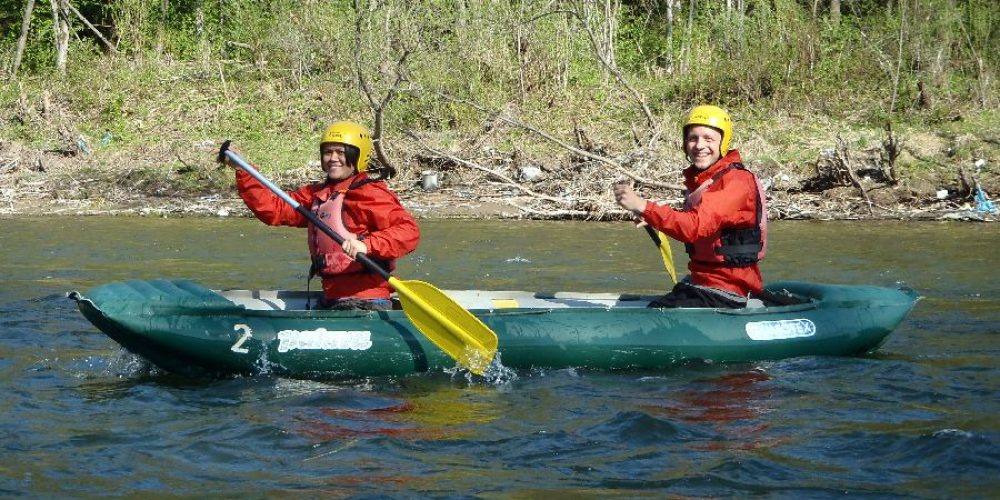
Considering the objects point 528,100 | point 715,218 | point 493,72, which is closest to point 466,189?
point 528,100

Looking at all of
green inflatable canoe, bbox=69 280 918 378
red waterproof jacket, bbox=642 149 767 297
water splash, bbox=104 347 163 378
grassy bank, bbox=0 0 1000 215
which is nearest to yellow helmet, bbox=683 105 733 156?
red waterproof jacket, bbox=642 149 767 297

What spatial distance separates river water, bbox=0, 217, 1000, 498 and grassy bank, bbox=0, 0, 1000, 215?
18.6 feet

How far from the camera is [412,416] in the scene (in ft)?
17.3

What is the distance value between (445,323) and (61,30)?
14402 mm

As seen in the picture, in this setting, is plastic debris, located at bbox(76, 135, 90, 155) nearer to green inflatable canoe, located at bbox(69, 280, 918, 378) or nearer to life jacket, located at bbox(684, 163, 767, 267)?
green inflatable canoe, located at bbox(69, 280, 918, 378)

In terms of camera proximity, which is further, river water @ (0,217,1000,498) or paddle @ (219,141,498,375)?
paddle @ (219,141,498,375)

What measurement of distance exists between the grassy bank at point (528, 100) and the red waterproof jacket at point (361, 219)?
6593 mm

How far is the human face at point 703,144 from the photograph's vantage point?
6.22 metres

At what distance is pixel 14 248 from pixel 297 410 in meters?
6.53

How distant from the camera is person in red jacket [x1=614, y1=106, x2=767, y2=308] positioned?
19.9 feet

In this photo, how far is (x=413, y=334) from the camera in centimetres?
591

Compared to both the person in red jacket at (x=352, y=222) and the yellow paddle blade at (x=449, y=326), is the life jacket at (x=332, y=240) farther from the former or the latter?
the yellow paddle blade at (x=449, y=326)

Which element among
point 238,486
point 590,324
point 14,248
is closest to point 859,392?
point 590,324

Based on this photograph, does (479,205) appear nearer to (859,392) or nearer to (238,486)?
(859,392)
